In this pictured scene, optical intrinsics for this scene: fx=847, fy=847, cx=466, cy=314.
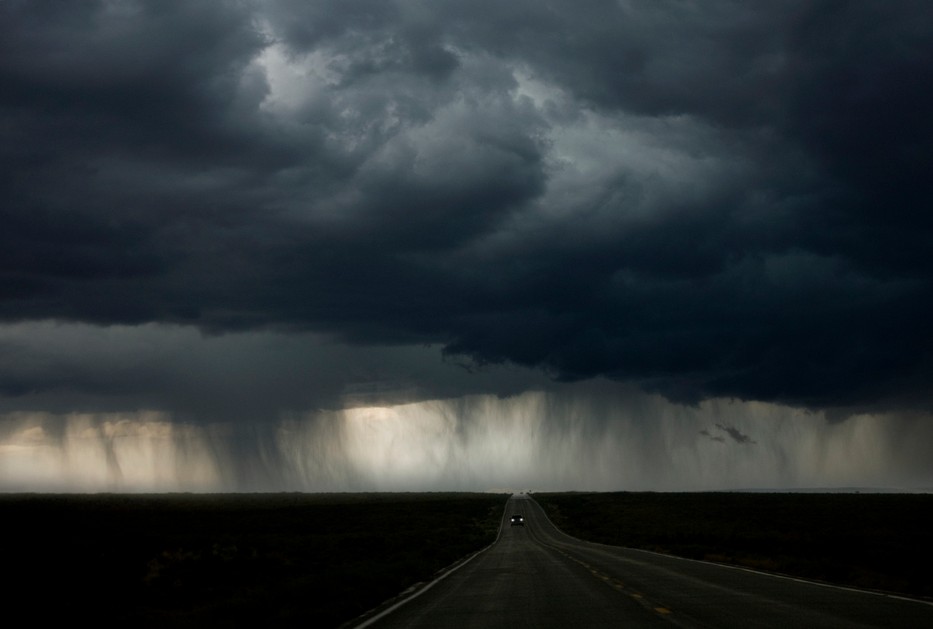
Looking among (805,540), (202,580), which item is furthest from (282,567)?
(805,540)

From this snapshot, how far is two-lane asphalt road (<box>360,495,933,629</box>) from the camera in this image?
1486 cm

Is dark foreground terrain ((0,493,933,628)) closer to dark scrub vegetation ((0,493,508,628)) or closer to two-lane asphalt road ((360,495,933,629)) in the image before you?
dark scrub vegetation ((0,493,508,628))


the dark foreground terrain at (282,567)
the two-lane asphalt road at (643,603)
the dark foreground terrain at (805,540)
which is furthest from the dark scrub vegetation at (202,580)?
the dark foreground terrain at (805,540)

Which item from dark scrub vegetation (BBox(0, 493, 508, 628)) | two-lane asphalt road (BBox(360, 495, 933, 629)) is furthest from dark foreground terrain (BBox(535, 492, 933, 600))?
dark scrub vegetation (BBox(0, 493, 508, 628))

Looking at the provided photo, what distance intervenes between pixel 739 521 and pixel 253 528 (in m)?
49.3

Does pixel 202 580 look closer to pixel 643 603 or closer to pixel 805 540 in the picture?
pixel 643 603

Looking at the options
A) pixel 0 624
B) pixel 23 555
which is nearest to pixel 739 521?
pixel 23 555

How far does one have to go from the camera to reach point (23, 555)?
28.8 metres

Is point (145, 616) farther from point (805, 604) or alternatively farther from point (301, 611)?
point (805, 604)

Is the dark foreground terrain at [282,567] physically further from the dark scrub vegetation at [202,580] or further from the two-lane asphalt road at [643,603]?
the two-lane asphalt road at [643,603]

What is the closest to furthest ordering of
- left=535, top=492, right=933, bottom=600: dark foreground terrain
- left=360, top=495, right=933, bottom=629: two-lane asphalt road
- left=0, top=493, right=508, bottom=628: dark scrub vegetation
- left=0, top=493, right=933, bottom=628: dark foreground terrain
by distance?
left=360, top=495, right=933, bottom=629: two-lane asphalt road → left=0, top=493, right=508, bottom=628: dark scrub vegetation → left=0, top=493, right=933, bottom=628: dark foreground terrain → left=535, top=492, right=933, bottom=600: dark foreground terrain

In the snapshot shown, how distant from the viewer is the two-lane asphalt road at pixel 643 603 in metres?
14.9

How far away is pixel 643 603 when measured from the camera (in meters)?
18.0

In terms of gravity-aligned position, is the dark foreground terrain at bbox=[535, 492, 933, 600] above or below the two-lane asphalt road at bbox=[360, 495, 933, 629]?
below
